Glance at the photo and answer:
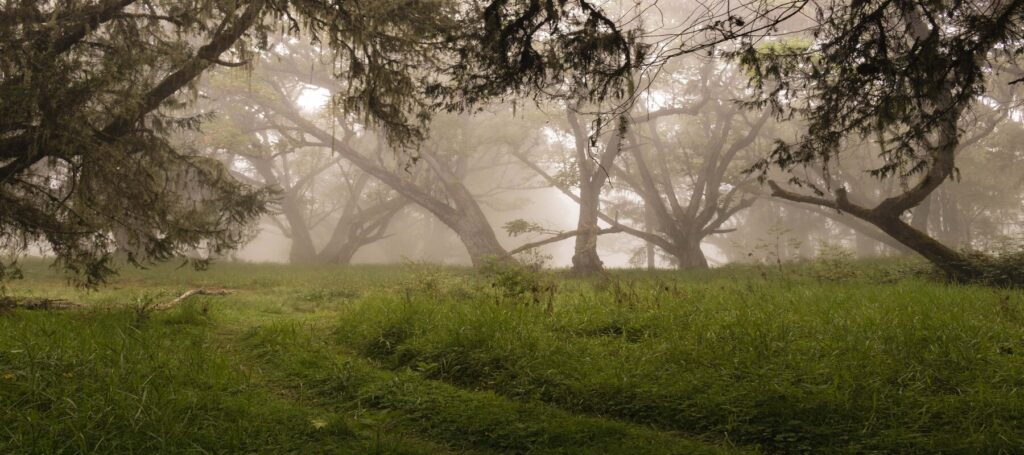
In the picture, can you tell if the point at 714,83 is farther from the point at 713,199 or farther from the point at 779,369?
the point at 779,369

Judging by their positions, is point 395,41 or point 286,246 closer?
point 395,41

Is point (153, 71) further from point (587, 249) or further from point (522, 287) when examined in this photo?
point (587, 249)

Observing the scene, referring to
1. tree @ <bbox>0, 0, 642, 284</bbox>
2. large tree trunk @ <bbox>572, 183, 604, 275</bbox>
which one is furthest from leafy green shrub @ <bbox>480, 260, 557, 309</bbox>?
large tree trunk @ <bbox>572, 183, 604, 275</bbox>

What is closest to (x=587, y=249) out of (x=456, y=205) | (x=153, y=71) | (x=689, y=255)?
(x=689, y=255)

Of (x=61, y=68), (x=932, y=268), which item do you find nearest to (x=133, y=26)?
(x=61, y=68)

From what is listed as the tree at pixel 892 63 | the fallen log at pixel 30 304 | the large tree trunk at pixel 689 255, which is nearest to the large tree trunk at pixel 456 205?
the large tree trunk at pixel 689 255

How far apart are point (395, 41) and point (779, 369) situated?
606 centimetres

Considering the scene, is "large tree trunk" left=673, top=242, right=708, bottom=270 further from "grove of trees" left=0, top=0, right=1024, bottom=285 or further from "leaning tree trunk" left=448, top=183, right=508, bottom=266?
"grove of trees" left=0, top=0, right=1024, bottom=285

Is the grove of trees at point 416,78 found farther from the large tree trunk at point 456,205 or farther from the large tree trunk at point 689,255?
the large tree trunk at point 689,255

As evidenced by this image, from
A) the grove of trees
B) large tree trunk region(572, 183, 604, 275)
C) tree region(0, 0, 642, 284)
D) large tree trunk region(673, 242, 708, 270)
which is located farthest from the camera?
large tree trunk region(673, 242, 708, 270)

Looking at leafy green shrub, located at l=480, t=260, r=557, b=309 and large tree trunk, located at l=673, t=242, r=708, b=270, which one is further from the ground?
large tree trunk, located at l=673, t=242, r=708, b=270

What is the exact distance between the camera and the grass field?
4.04m

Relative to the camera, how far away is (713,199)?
74.7 feet

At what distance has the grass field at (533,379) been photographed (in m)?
4.04
